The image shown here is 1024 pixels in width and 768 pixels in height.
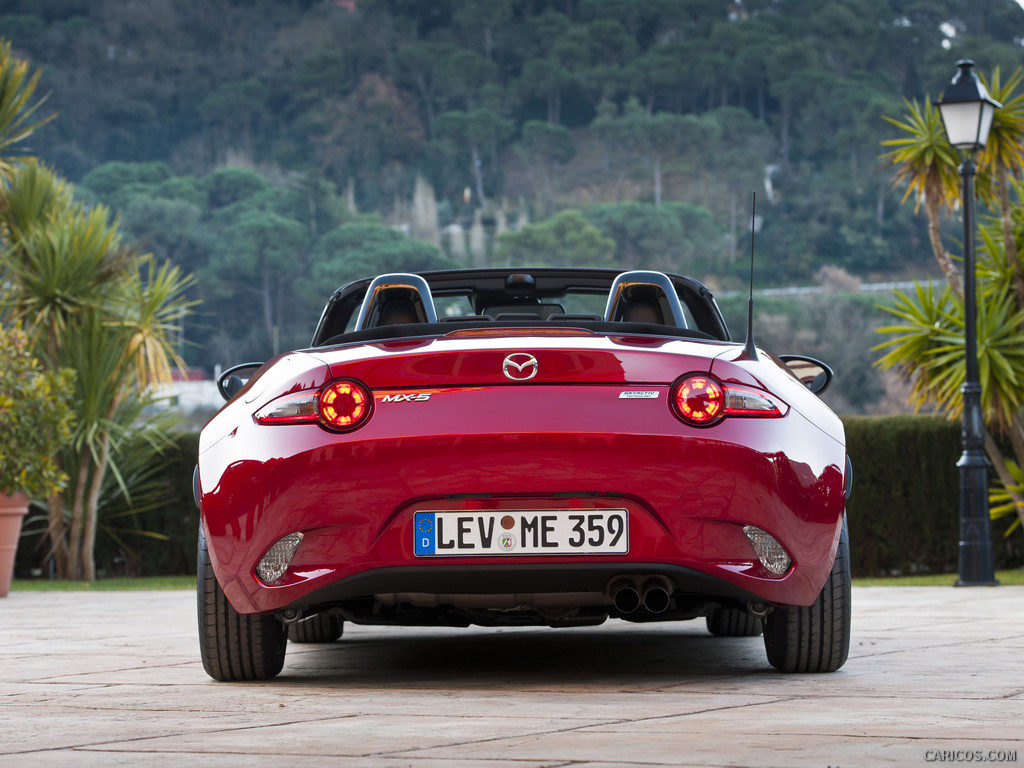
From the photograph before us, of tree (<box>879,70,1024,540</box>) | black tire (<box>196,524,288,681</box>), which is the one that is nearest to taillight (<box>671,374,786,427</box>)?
black tire (<box>196,524,288,681</box>)

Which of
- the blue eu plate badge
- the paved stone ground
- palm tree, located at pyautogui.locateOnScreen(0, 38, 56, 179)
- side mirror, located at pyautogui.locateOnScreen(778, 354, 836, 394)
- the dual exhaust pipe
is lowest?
the paved stone ground

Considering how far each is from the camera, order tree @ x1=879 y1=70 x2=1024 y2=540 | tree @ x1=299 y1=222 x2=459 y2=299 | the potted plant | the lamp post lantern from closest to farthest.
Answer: the potted plant → the lamp post lantern → tree @ x1=879 y1=70 x2=1024 y2=540 → tree @ x1=299 y1=222 x2=459 y2=299

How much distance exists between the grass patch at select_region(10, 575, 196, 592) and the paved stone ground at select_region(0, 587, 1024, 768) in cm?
577

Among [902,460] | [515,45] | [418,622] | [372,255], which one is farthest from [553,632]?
[515,45]

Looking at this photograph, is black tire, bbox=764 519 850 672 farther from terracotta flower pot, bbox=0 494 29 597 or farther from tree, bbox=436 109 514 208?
tree, bbox=436 109 514 208

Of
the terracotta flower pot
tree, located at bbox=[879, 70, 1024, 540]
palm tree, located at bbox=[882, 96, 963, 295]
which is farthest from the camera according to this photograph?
palm tree, located at bbox=[882, 96, 963, 295]

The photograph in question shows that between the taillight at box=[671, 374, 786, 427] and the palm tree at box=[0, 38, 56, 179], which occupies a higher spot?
the palm tree at box=[0, 38, 56, 179]

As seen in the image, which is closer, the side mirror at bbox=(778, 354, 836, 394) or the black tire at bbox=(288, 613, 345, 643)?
the side mirror at bbox=(778, 354, 836, 394)

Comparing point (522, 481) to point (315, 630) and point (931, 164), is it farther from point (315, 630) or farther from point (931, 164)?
point (931, 164)

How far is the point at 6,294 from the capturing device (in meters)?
13.0

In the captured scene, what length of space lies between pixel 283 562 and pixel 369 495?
303 mm

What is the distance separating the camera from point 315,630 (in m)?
5.03

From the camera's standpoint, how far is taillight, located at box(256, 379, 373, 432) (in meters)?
3.22

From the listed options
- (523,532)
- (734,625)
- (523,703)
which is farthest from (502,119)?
(523,703)
